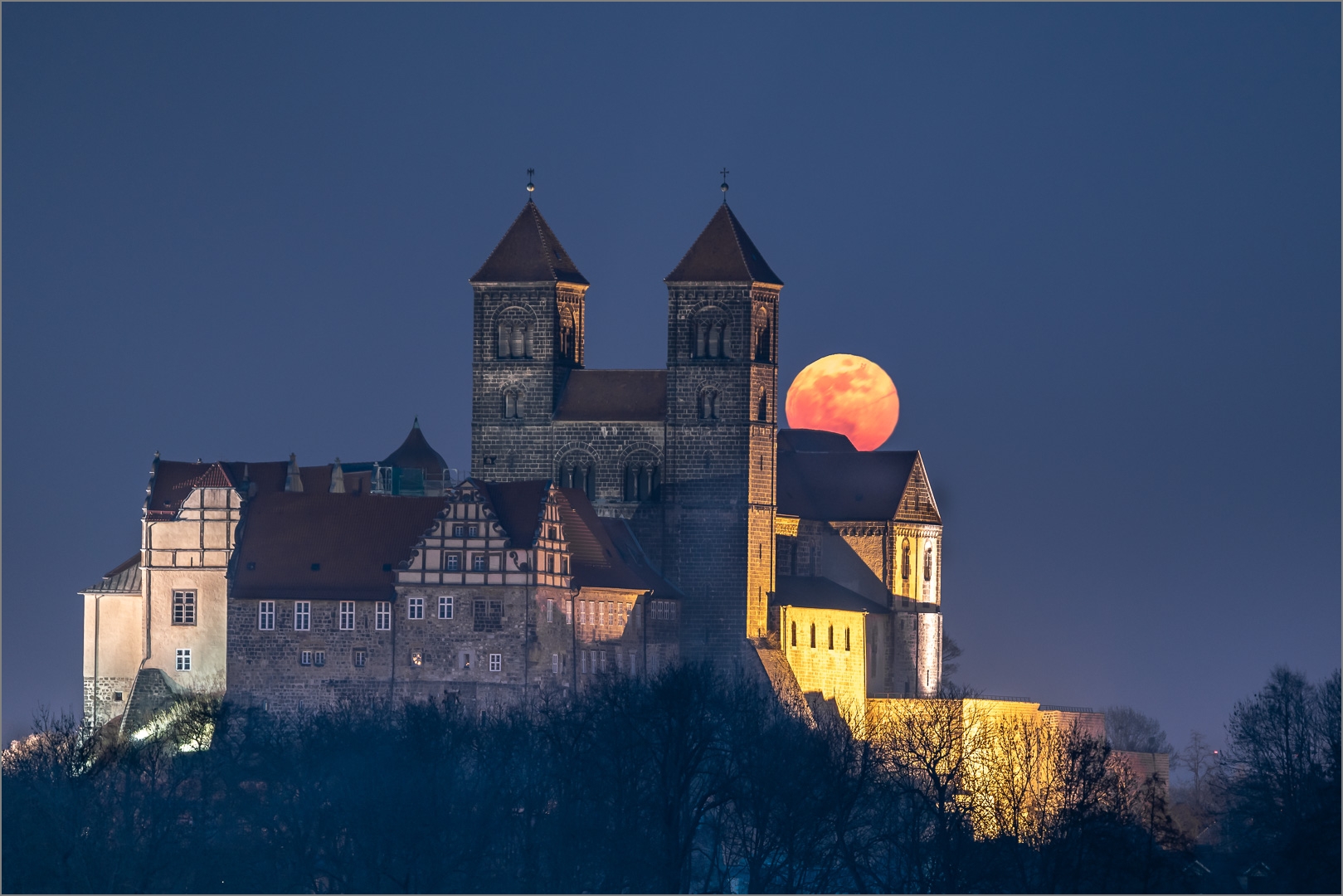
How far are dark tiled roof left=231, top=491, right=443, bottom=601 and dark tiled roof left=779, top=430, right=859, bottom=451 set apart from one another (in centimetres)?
2304

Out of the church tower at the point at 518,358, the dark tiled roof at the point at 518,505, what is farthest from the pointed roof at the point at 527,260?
the dark tiled roof at the point at 518,505

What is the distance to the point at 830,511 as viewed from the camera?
474ft

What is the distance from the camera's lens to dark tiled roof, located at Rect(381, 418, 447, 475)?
16725cm

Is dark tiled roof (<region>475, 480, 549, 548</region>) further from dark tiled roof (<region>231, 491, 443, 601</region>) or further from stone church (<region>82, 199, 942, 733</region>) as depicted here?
dark tiled roof (<region>231, 491, 443, 601</region>)

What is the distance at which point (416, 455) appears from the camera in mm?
→ 168125

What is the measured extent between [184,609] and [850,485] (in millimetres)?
30248

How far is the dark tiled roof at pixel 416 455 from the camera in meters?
167

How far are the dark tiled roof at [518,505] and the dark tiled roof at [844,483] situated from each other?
1796cm

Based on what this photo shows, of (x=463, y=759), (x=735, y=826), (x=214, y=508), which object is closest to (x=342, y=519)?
(x=214, y=508)

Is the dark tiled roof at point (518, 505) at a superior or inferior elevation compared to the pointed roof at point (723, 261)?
inferior

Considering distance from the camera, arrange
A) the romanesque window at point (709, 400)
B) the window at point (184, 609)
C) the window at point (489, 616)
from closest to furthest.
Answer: the window at point (489, 616), the window at point (184, 609), the romanesque window at point (709, 400)

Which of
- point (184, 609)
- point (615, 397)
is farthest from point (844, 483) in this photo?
point (184, 609)

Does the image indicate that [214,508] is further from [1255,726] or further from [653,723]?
[1255,726]

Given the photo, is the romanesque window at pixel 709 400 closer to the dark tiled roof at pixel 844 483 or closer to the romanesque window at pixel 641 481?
the romanesque window at pixel 641 481
